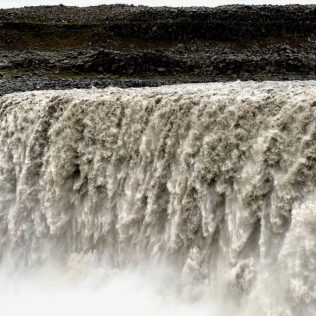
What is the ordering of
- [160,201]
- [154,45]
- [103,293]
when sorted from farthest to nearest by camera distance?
[154,45] < [103,293] < [160,201]

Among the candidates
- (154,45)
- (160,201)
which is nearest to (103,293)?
(160,201)

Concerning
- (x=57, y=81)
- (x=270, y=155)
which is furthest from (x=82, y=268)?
(x=57, y=81)

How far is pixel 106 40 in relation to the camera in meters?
43.3

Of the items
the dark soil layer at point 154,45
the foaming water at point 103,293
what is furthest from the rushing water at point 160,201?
the dark soil layer at point 154,45

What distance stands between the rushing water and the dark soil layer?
13582 millimetres

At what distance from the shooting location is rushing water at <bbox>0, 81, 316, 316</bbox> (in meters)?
8.98

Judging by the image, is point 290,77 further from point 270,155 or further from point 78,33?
point 270,155

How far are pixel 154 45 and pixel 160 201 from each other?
106 feet

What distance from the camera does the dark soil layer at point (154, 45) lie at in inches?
1305

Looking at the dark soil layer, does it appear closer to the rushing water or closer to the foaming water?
the rushing water

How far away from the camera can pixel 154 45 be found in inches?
1665

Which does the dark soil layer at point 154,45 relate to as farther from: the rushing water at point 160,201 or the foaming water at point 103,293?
the foaming water at point 103,293

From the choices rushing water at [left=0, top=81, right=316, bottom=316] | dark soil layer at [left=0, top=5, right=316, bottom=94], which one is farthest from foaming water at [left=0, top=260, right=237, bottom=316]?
dark soil layer at [left=0, top=5, right=316, bottom=94]

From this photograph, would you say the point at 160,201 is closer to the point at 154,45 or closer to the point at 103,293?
the point at 103,293
